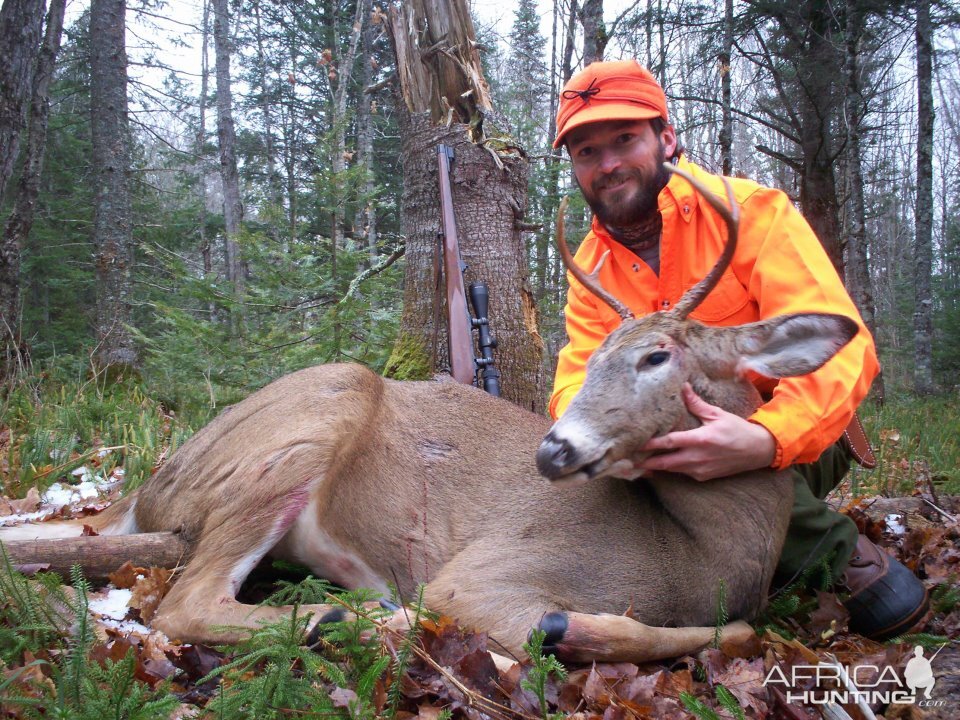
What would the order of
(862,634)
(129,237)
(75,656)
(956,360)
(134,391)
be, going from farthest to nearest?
1. (956,360)
2. (129,237)
3. (134,391)
4. (862,634)
5. (75,656)

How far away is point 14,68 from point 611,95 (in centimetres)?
655

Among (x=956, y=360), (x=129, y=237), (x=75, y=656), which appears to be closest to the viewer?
(x=75, y=656)

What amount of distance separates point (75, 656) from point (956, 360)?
18906 mm

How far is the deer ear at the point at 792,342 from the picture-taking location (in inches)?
113

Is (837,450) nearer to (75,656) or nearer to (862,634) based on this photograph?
(862,634)

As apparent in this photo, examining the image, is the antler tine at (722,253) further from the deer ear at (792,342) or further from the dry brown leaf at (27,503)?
the dry brown leaf at (27,503)

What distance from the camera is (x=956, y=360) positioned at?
16578mm

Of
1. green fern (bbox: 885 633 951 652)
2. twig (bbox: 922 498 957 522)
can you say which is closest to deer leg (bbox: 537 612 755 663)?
green fern (bbox: 885 633 951 652)

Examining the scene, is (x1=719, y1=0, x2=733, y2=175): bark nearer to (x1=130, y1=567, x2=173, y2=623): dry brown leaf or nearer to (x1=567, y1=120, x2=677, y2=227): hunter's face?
(x1=567, y1=120, x2=677, y2=227): hunter's face

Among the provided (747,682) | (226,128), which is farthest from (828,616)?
(226,128)

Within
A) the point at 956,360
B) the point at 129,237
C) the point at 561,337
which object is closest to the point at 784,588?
the point at 129,237

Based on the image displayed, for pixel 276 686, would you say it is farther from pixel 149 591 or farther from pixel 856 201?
pixel 856 201

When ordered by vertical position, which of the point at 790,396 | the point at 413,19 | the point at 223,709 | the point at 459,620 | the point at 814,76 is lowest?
the point at 459,620

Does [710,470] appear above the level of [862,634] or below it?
above
